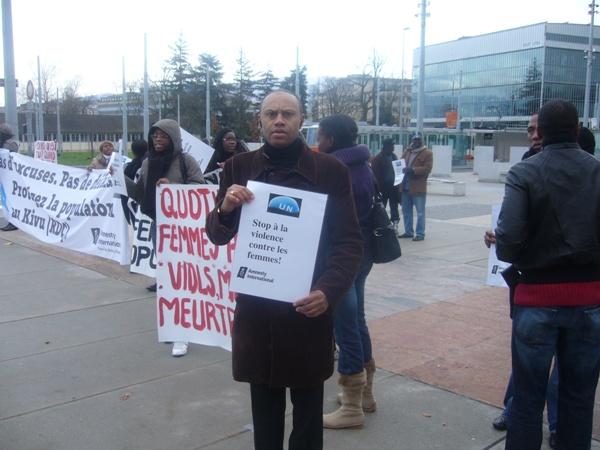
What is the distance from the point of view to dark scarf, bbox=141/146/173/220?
5.55 meters

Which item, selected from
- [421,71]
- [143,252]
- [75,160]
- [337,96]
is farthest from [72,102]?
[143,252]

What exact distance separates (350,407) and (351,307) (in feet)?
1.96

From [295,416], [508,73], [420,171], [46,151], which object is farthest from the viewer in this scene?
[508,73]

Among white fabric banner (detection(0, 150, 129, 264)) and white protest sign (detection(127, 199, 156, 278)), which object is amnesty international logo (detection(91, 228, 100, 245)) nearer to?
white fabric banner (detection(0, 150, 129, 264))

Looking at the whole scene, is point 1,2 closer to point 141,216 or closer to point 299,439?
point 141,216

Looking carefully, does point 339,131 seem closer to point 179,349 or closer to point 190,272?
point 190,272

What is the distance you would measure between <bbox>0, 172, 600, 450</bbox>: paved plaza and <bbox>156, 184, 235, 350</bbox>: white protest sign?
269 millimetres

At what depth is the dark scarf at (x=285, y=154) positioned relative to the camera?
2.67 m

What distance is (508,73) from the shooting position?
3302 inches

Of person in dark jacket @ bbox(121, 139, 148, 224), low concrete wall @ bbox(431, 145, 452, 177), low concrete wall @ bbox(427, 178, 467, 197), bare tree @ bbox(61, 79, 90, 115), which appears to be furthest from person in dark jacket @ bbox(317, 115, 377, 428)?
bare tree @ bbox(61, 79, 90, 115)

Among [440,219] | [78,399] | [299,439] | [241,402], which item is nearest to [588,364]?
[299,439]

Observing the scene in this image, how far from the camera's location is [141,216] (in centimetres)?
692

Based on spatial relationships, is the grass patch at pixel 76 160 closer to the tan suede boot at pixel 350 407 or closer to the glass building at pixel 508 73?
the glass building at pixel 508 73

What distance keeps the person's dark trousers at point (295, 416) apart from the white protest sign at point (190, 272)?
192 centimetres
